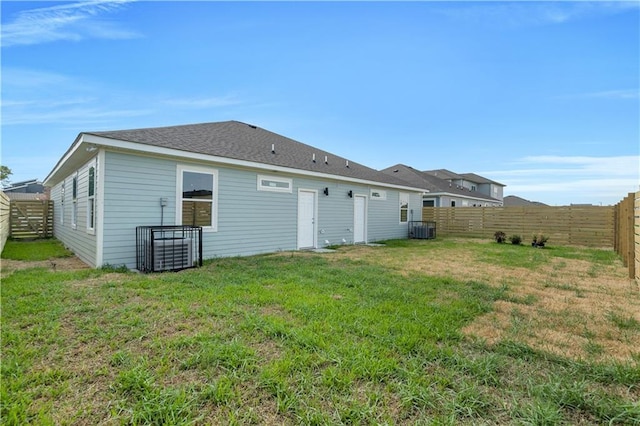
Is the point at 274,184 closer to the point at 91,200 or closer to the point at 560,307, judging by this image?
the point at 91,200

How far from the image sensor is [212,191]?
7484mm

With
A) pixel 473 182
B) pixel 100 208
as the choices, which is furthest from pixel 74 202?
pixel 473 182

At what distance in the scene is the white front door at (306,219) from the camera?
32.1ft

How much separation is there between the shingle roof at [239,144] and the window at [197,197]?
575mm

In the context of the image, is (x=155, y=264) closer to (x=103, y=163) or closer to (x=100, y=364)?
(x=103, y=163)

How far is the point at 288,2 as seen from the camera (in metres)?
7.96

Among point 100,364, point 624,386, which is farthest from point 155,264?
point 624,386

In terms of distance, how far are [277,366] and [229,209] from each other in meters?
5.95

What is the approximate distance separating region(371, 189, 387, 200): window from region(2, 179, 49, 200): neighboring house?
2197 cm

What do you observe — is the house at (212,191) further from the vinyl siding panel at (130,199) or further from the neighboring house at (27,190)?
the neighboring house at (27,190)

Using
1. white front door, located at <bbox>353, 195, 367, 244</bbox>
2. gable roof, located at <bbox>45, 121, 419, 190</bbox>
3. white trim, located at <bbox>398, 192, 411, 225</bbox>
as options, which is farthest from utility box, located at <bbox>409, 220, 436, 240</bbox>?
white front door, located at <bbox>353, 195, 367, 244</bbox>

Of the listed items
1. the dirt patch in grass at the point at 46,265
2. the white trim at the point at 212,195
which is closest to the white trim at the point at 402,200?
the white trim at the point at 212,195

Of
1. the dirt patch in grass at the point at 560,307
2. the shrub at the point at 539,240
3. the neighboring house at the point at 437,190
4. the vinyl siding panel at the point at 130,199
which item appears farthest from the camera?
the neighboring house at the point at 437,190

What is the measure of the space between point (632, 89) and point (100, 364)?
13206 millimetres
